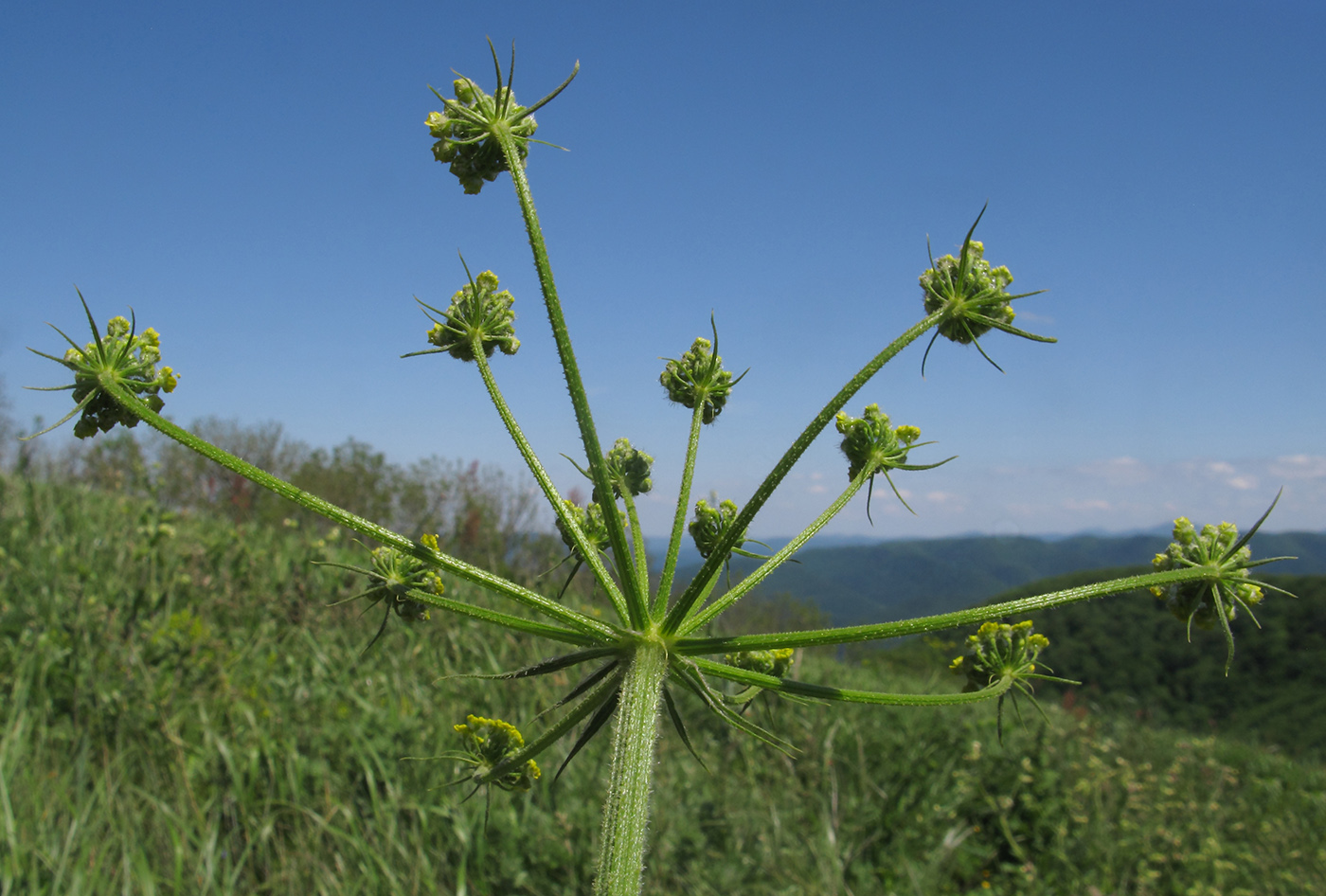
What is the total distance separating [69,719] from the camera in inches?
261

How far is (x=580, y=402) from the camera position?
176 centimetres


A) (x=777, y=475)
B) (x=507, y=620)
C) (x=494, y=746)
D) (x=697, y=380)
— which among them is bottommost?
(x=494, y=746)

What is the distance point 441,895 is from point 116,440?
14.7 metres

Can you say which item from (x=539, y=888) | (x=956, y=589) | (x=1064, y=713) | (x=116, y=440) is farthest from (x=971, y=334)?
(x=956, y=589)

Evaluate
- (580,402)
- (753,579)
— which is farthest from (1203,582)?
(580,402)

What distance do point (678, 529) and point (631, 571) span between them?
10.9 inches

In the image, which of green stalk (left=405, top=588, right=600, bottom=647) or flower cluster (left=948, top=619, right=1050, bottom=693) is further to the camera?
flower cluster (left=948, top=619, right=1050, bottom=693)

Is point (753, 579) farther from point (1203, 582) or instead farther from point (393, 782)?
point (393, 782)

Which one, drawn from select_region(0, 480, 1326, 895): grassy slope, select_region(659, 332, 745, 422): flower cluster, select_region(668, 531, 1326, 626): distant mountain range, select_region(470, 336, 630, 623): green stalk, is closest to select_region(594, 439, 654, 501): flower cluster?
select_region(659, 332, 745, 422): flower cluster

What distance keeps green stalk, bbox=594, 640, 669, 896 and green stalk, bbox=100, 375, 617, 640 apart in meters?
0.22

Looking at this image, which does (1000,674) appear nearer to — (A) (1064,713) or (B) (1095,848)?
(B) (1095,848)

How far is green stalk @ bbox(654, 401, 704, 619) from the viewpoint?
1959 mm

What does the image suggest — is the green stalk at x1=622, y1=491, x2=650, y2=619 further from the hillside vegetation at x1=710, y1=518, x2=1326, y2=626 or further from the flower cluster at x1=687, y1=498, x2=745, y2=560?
the hillside vegetation at x1=710, y1=518, x2=1326, y2=626

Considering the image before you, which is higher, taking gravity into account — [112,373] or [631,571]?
[112,373]
